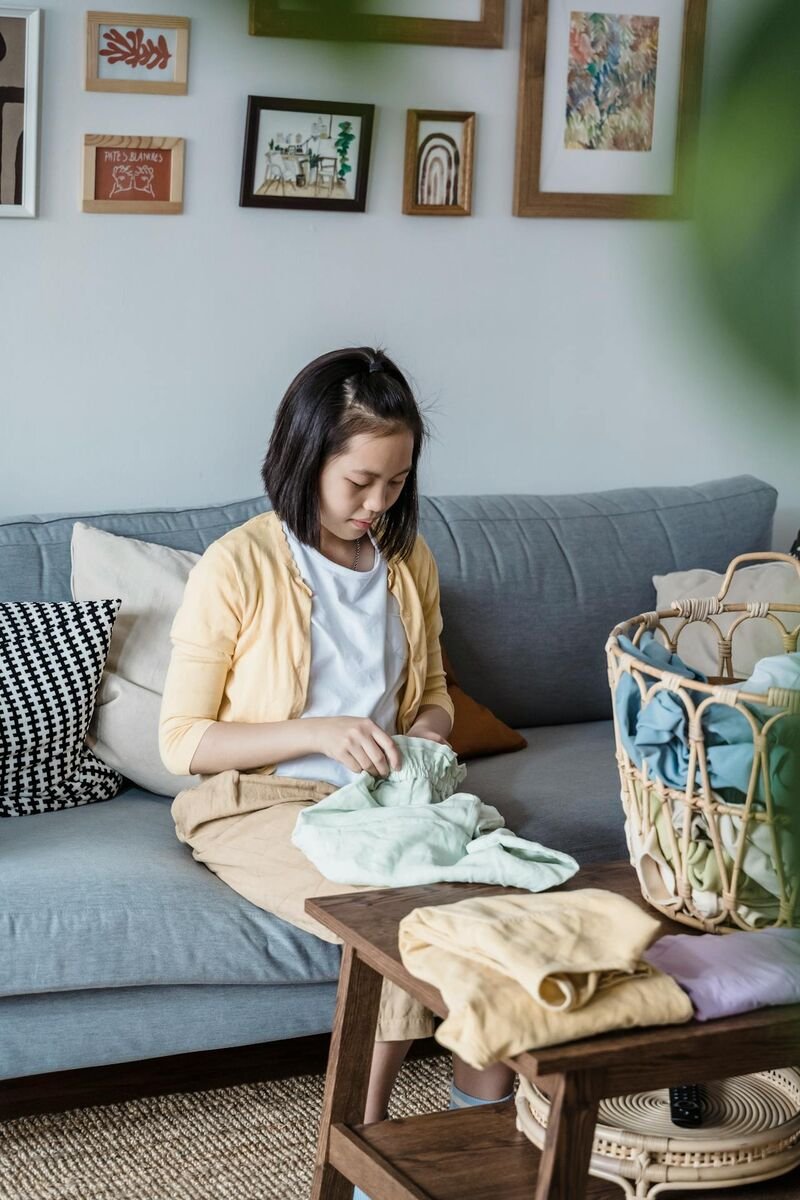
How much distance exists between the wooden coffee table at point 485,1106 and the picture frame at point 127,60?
57.2 inches

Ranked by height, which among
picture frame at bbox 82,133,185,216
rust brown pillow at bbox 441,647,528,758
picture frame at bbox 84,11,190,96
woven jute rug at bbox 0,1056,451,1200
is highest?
picture frame at bbox 84,11,190,96

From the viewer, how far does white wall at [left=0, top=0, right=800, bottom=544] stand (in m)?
2.41

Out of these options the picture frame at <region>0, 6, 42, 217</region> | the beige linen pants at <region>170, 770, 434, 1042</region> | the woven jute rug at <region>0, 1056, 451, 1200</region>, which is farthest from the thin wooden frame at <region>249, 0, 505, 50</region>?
the picture frame at <region>0, 6, 42, 217</region>

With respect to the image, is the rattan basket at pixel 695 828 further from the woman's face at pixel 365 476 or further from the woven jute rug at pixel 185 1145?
the woven jute rug at pixel 185 1145

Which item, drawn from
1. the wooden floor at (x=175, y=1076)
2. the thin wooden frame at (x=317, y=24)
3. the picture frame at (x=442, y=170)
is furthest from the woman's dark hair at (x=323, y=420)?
the thin wooden frame at (x=317, y=24)

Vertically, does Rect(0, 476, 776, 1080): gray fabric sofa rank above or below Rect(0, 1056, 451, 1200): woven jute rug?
above

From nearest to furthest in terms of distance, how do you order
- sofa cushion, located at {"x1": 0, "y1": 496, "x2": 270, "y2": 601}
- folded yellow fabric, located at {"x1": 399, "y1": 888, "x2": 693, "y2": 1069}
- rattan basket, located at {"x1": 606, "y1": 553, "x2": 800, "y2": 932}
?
folded yellow fabric, located at {"x1": 399, "y1": 888, "x2": 693, "y2": 1069} < rattan basket, located at {"x1": 606, "y1": 553, "x2": 800, "y2": 932} < sofa cushion, located at {"x1": 0, "y1": 496, "x2": 270, "y2": 601}

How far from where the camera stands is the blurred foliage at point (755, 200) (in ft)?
0.57

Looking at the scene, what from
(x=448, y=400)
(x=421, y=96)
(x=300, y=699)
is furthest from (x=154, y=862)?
(x=421, y=96)

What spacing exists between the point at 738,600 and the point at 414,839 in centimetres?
98

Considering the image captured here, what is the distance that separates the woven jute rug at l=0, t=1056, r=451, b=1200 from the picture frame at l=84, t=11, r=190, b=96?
156 cm

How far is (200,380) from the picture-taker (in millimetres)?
2559

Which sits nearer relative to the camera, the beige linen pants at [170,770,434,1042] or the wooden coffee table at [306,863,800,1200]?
the wooden coffee table at [306,863,800,1200]

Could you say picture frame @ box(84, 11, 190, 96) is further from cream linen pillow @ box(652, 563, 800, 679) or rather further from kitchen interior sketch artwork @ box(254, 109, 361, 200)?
cream linen pillow @ box(652, 563, 800, 679)
